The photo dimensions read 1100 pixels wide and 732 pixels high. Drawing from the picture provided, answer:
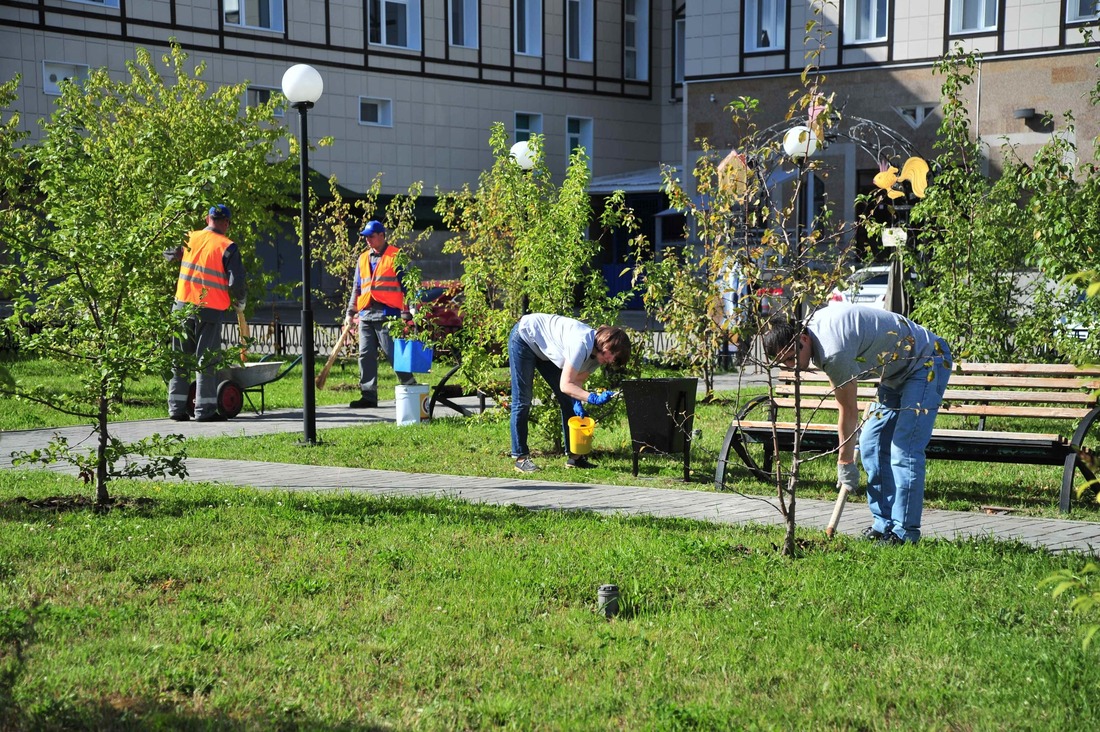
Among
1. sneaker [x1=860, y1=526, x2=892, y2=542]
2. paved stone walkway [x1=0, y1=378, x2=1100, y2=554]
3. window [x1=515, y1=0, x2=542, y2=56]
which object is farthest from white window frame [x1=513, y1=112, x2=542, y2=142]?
sneaker [x1=860, y1=526, x2=892, y2=542]

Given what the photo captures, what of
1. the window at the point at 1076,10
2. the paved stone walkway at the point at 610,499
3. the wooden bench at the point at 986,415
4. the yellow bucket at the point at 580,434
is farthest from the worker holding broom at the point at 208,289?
the window at the point at 1076,10

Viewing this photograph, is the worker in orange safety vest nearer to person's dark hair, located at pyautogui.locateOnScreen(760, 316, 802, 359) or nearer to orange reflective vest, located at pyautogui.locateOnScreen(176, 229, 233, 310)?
orange reflective vest, located at pyautogui.locateOnScreen(176, 229, 233, 310)

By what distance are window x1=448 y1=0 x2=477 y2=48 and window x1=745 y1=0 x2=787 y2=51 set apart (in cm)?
904

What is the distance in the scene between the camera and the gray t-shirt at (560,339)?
9.34 metres

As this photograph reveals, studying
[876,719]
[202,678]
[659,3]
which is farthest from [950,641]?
[659,3]

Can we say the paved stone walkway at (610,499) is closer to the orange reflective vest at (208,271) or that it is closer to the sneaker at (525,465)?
the sneaker at (525,465)

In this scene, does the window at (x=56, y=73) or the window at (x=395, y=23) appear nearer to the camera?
the window at (x=56, y=73)

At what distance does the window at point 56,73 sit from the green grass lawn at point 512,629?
25.3 metres

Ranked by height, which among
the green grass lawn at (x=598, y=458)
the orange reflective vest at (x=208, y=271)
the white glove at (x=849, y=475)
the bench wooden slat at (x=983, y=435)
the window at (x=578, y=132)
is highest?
the window at (x=578, y=132)

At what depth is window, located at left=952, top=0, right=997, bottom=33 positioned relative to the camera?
30578 millimetres

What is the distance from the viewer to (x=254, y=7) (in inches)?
1340

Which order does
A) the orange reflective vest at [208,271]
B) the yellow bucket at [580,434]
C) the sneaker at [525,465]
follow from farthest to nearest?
the orange reflective vest at [208,271] → the sneaker at [525,465] → the yellow bucket at [580,434]

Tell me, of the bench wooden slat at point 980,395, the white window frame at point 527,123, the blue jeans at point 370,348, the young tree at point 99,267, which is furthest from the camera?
the white window frame at point 527,123

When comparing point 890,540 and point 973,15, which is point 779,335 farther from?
point 973,15
